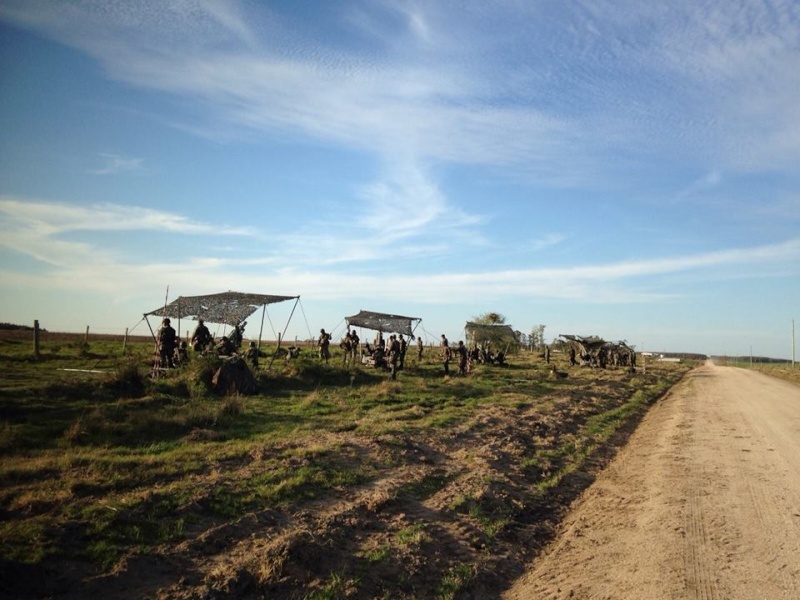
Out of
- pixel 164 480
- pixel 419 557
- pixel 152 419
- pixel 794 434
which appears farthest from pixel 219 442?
pixel 794 434

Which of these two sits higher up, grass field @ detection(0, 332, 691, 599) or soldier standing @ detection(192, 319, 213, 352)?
soldier standing @ detection(192, 319, 213, 352)

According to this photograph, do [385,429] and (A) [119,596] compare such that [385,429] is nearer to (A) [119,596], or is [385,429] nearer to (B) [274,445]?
(B) [274,445]

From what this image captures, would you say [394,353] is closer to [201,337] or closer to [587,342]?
[201,337]

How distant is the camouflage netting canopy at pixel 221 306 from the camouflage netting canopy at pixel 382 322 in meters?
6.82

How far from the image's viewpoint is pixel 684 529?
263 inches

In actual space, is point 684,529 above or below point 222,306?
below

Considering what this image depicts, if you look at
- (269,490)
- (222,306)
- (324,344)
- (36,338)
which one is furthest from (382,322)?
(269,490)

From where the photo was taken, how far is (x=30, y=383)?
1505cm

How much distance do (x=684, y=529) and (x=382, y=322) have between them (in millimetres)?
24171

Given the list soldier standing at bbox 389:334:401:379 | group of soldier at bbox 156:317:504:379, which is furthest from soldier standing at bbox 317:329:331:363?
soldier standing at bbox 389:334:401:379

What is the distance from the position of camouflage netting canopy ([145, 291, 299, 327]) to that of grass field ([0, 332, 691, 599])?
859 cm

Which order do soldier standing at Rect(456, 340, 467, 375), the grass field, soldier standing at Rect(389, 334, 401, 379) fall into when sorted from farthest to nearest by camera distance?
soldier standing at Rect(456, 340, 467, 375)
soldier standing at Rect(389, 334, 401, 379)
the grass field

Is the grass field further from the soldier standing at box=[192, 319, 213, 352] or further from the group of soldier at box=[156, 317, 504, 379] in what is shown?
the soldier standing at box=[192, 319, 213, 352]

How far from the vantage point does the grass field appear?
5180 mm
